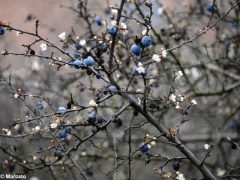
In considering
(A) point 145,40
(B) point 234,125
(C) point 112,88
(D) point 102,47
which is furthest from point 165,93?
(A) point 145,40

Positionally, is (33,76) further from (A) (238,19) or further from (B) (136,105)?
(B) (136,105)

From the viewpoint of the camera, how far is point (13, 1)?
1471 centimetres

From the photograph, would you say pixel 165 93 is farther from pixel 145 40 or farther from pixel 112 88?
pixel 145 40

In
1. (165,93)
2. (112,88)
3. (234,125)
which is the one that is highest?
(165,93)

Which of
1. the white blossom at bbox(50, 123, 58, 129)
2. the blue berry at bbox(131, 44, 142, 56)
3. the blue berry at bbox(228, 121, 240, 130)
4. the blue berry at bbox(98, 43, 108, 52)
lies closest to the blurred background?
the blue berry at bbox(228, 121, 240, 130)

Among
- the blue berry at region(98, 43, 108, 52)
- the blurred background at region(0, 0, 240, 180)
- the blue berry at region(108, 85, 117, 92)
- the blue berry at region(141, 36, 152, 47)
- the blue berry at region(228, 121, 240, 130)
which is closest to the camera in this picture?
the blue berry at region(141, 36, 152, 47)

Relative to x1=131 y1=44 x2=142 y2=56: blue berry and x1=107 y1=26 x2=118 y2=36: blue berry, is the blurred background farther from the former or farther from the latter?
x1=131 y1=44 x2=142 y2=56: blue berry

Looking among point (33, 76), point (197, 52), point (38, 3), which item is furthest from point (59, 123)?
point (38, 3)

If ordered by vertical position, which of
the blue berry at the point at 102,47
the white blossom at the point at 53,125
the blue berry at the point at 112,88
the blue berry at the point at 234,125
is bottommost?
the white blossom at the point at 53,125

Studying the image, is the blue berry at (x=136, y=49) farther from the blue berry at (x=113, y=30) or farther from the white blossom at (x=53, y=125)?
the white blossom at (x=53, y=125)

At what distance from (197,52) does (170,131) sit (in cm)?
241

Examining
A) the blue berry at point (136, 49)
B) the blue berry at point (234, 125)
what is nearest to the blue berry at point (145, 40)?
the blue berry at point (136, 49)

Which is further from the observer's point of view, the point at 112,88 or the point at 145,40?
the point at 112,88

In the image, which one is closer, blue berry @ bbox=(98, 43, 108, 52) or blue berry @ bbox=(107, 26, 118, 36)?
blue berry @ bbox=(107, 26, 118, 36)
